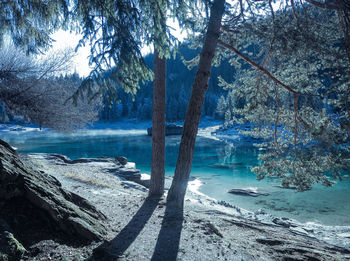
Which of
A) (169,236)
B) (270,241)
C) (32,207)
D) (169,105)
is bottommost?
(270,241)

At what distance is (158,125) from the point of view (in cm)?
671

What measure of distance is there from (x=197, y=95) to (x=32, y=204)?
3682 mm

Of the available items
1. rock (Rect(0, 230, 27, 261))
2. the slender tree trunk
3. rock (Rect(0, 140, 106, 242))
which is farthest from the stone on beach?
the slender tree trunk

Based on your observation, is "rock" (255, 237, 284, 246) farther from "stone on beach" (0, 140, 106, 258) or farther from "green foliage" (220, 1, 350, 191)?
"stone on beach" (0, 140, 106, 258)

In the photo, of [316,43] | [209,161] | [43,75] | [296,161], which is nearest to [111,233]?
[296,161]

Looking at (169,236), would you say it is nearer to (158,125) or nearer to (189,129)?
(189,129)

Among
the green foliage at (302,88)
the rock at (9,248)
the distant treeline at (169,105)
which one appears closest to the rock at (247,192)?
the green foliage at (302,88)

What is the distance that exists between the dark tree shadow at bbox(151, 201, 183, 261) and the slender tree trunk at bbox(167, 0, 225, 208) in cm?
50

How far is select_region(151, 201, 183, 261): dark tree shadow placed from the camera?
3.57 m

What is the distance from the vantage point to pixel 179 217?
5117mm

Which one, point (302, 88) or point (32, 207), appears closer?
point (32, 207)

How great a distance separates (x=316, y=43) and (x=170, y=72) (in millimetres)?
135071

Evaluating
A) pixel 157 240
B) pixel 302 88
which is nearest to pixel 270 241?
pixel 157 240

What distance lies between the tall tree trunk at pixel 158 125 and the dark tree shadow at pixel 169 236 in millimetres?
1353
